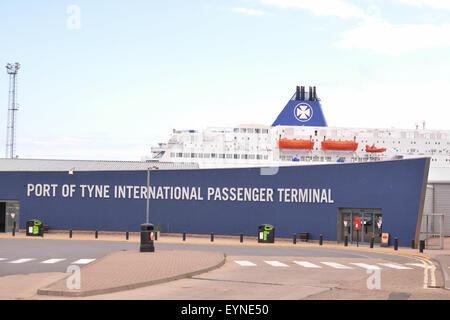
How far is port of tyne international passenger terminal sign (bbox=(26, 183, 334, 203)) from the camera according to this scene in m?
43.4

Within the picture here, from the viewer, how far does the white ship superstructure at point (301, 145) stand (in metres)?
74.6

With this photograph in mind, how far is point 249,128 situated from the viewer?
7812cm

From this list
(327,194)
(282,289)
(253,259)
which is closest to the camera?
(282,289)

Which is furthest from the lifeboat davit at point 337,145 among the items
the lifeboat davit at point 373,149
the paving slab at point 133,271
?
the paving slab at point 133,271

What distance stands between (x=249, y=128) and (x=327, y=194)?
36.2 meters

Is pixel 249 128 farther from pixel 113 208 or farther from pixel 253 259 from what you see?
pixel 253 259

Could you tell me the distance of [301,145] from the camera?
73938mm

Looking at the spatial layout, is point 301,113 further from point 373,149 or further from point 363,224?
point 363,224

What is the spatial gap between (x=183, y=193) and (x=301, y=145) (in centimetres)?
3030

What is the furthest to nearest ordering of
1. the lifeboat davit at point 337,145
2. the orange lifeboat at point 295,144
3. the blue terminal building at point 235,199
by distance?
1. the lifeboat davit at point 337,145
2. the orange lifeboat at point 295,144
3. the blue terminal building at point 235,199

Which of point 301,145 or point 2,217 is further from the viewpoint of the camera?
point 301,145

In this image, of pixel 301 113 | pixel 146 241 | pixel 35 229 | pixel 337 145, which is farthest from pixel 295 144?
pixel 146 241

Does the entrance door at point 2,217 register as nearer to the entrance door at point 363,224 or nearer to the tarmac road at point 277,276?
the tarmac road at point 277,276
